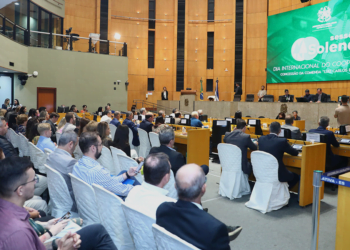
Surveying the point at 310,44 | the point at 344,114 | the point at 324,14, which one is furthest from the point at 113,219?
the point at 324,14

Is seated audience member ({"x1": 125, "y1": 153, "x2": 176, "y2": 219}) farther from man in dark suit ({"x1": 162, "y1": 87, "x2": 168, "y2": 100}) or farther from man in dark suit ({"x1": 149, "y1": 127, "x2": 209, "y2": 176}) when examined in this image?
man in dark suit ({"x1": 162, "y1": 87, "x2": 168, "y2": 100})

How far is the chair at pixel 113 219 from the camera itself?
7.22ft

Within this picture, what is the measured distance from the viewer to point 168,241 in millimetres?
1562

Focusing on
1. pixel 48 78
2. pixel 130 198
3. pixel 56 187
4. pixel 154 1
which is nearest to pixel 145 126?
pixel 56 187

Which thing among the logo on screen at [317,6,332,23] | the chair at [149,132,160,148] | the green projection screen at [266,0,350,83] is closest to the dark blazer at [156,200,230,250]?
the chair at [149,132,160,148]

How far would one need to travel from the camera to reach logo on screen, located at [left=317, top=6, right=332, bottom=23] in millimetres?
13125

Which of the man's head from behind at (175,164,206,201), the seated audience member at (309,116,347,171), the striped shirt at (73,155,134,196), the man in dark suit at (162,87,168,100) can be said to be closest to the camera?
the man's head from behind at (175,164,206,201)

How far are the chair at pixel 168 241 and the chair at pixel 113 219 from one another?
0.64 metres

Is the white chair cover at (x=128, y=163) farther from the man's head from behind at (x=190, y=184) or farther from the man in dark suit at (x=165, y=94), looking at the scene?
the man in dark suit at (x=165, y=94)

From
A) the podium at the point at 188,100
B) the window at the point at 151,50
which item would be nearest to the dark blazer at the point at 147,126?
the podium at the point at 188,100

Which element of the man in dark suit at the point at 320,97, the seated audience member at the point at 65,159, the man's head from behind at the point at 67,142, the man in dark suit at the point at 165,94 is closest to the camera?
the seated audience member at the point at 65,159

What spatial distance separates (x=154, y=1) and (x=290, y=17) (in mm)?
8172

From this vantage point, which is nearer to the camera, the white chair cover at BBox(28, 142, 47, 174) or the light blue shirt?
the white chair cover at BBox(28, 142, 47, 174)

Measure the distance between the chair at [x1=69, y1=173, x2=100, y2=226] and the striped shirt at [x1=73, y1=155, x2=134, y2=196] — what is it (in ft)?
0.71
